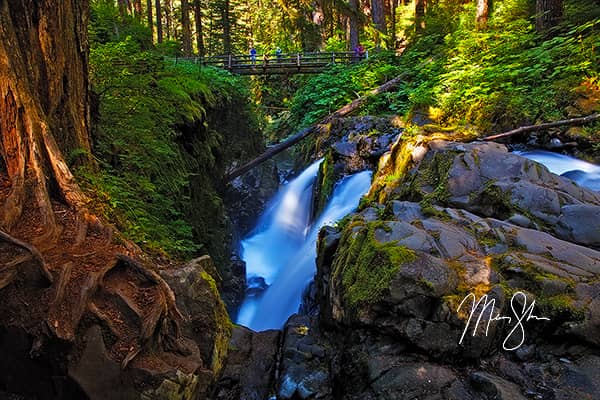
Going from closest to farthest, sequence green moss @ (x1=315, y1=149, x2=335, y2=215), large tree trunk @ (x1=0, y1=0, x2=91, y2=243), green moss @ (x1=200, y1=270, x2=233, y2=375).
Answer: large tree trunk @ (x1=0, y1=0, x2=91, y2=243), green moss @ (x1=200, y1=270, x2=233, y2=375), green moss @ (x1=315, y1=149, x2=335, y2=215)

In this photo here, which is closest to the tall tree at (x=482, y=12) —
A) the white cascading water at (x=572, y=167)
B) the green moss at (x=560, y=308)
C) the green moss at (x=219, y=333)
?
the white cascading water at (x=572, y=167)

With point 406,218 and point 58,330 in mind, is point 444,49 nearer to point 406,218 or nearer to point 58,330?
point 406,218

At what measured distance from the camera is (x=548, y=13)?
11.4m

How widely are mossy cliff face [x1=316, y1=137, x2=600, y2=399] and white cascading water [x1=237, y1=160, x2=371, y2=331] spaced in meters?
2.75

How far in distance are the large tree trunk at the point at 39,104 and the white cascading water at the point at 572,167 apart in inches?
310

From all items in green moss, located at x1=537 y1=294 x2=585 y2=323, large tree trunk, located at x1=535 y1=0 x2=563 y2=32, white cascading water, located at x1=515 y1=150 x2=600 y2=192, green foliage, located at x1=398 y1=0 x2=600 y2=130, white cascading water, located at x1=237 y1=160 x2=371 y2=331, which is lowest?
white cascading water, located at x1=237 y1=160 x2=371 y2=331

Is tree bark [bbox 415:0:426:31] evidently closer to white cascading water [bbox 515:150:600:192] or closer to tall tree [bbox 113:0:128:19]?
white cascading water [bbox 515:150:600:192]

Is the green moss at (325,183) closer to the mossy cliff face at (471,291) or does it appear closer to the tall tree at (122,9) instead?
the mossy cliff face at (471,291)

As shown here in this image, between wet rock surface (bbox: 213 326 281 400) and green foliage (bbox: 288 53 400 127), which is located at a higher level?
green foliage (bbox: 288 53 400 127)

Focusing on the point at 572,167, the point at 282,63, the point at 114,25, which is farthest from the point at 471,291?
the point at 282,63

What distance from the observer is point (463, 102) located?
11438 mm

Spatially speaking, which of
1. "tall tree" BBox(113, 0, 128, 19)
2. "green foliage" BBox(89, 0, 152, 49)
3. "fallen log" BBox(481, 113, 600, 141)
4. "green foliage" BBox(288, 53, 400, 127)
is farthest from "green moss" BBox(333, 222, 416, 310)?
"tall tree" BBox(113, 0, 128, 19)

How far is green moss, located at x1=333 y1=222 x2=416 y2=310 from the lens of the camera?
4547 mm

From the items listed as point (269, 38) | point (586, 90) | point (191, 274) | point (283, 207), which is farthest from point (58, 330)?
point (269, 38)
